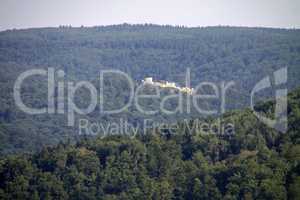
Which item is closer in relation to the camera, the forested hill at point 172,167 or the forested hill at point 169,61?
the forested hill at point 172,167

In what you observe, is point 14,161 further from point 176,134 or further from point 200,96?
point 200,96

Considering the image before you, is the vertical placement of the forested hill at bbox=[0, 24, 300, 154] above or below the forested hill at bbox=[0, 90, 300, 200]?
above

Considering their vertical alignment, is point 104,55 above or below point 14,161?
above

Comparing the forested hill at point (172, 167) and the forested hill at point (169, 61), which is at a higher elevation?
the forested hill at point (169, 61)

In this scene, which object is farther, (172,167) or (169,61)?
(169,61)

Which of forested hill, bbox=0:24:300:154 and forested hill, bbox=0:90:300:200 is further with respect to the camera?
forested hill, bbox=0:24:300:154

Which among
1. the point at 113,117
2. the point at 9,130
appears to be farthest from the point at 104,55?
the point at 9,130

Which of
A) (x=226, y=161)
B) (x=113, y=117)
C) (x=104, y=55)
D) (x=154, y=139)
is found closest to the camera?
(x=226, y=161)

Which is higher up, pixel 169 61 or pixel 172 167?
pixel 169 61
